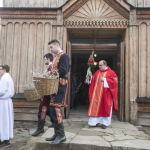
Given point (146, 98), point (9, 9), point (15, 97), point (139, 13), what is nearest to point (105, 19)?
point (139, 13)

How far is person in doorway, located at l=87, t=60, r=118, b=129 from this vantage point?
4.62 m

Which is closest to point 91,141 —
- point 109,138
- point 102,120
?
point 109,138

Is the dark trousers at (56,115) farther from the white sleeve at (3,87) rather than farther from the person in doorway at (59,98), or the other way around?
the white sleeve at (3,87)

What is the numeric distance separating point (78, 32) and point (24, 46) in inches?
80.1

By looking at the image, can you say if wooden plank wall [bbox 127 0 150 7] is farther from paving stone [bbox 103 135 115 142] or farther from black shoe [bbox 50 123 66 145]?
black shoe [bbox 50 123 66 145]

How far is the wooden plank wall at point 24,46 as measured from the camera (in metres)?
5.89

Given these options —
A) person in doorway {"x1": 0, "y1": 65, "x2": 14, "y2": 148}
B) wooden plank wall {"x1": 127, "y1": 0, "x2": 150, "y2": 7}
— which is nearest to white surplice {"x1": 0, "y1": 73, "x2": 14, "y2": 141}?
person in doorway {"x1": 0, "y1": 65, "x2": 14, "y2": 148}

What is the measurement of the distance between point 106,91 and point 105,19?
2.61m

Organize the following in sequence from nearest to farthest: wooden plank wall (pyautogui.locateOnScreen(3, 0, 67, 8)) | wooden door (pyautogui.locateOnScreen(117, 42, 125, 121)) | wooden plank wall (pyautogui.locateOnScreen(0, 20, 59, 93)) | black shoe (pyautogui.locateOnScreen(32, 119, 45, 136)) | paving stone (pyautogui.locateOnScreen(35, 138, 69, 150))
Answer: paving stone (pyautogui.locateOnScreen(35, 138, 69, 150))
black shoe (pyautogui.locateOnScreen(32, 119, 45, 136))
wooden door (pyautogui.locateOnScreen(117, 42, 125, 121))
wooden plank wall (pyautogui.locateOnScreen(0, 20, 59, 93))
wooden plank wall (pyautogui.locateOnScreen(3, 0, 67, 8))

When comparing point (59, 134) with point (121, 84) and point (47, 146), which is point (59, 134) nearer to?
point (47, 146)

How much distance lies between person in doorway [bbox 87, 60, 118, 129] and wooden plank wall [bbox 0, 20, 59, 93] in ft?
7.22

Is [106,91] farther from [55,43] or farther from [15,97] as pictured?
[15,97]

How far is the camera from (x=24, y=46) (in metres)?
5.96

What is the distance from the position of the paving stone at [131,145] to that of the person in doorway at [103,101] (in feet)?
3.85
